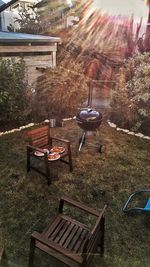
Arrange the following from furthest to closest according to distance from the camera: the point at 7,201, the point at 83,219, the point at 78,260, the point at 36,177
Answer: the point at 36,177, the point at 7,201, the point at 83,219, the point at 78,260

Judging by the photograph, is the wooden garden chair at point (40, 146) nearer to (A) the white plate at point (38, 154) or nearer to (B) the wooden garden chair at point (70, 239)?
(A) the white plate at point (38, 154)

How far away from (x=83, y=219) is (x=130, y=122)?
461 centimetres

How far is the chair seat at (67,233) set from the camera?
309 cm

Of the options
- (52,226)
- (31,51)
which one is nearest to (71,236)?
(52,226)

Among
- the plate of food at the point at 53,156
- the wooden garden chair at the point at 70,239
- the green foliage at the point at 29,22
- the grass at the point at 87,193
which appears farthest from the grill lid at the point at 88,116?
the green foliage at the point at 29,22

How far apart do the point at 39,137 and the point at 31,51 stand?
5010mm

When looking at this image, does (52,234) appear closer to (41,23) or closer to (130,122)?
(130,122)

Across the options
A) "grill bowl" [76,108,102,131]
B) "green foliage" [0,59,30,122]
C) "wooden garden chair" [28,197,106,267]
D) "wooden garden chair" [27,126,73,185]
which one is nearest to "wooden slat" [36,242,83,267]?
"wooden garden chair" [28,197,106,267]

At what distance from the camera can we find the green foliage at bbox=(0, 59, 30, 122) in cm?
714

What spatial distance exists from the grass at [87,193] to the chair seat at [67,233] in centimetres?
49

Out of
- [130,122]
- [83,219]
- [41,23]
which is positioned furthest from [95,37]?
[83,219]

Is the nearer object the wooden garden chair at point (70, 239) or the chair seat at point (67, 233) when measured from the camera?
the wooden garden chair at point (70, 239)

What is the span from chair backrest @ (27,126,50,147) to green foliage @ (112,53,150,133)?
3.37m

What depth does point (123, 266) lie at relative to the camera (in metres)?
3.34
